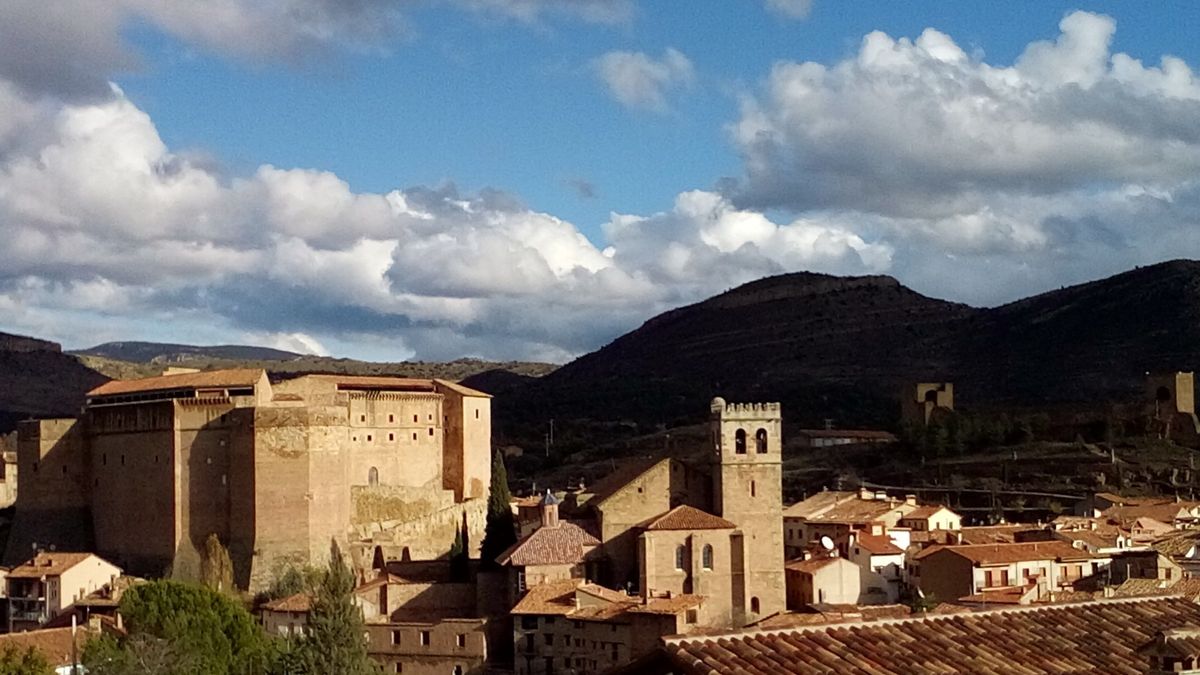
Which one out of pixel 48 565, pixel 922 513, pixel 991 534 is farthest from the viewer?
pixel 922 513

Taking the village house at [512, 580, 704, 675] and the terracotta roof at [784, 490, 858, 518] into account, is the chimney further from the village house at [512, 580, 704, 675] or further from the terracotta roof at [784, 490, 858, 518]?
the terracotta roof at [784, 490, 858, 518]

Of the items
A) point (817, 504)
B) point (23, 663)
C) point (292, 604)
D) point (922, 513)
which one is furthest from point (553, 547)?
point (922, 513)

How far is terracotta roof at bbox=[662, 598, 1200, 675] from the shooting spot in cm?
850

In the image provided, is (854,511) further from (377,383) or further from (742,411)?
(377,383)

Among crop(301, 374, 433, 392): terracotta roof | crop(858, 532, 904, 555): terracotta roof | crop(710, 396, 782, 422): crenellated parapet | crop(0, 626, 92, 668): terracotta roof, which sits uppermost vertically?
crop(301, 374, 433, 392): terracotta roof

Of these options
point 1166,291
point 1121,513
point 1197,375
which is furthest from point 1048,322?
point 1121,513

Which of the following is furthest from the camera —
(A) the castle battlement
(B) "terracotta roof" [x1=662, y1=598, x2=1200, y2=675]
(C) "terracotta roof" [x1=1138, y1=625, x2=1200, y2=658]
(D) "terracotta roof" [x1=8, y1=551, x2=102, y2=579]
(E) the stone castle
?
(E) the stone castle

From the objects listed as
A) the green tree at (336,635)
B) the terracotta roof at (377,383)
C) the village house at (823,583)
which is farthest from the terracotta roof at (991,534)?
the green tree at (336,635)

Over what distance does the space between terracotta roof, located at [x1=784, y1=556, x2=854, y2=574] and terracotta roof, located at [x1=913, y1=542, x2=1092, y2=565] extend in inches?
86.0

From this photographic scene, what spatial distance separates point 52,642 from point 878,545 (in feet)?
68.3

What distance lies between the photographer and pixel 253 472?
1735 inches

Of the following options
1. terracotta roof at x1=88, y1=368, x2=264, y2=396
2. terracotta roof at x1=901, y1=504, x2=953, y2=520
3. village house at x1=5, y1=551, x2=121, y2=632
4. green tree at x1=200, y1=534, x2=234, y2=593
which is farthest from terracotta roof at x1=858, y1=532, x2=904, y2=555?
village house at x1=5, y1=551, x2=121, y2=632

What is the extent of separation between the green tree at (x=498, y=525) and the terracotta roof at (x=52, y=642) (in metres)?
9.76

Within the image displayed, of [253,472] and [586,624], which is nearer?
[586,624]
